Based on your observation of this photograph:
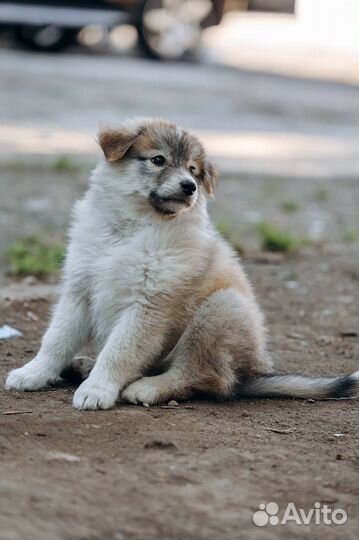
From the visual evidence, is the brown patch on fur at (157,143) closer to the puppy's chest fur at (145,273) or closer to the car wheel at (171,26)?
the puppy's chest fur at (145,273)

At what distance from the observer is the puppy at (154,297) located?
4688 mm

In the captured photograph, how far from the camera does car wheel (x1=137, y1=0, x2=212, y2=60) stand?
54.9 ft

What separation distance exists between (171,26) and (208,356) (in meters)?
12.8

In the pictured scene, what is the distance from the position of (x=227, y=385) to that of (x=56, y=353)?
0.76 meters

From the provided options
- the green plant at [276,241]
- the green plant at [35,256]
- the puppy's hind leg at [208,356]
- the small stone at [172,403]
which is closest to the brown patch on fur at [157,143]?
the puppy's hind leg at [208,356]

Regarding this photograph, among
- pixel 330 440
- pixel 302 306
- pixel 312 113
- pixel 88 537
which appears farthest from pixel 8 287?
pixel 312 113

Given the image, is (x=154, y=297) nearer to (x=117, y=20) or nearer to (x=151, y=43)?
(x=117, y=20)

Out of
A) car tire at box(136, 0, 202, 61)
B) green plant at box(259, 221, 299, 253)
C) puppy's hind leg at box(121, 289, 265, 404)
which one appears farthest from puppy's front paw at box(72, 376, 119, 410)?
car tire at box(136, 0, 202, 61)

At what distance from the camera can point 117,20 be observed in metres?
16.5

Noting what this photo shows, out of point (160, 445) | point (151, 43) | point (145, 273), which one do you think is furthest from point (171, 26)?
point (160, 445)

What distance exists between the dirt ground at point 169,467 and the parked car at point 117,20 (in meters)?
11.7

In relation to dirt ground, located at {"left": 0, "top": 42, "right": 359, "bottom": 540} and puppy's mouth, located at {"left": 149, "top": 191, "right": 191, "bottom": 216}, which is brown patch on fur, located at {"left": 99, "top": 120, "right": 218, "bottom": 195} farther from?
dirt ground, located at {"left": 0, "top": 42, "right": 359, "bottom": 540}

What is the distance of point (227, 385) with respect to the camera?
4816 millimetres

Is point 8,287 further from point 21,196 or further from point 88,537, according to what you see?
point 88,537
